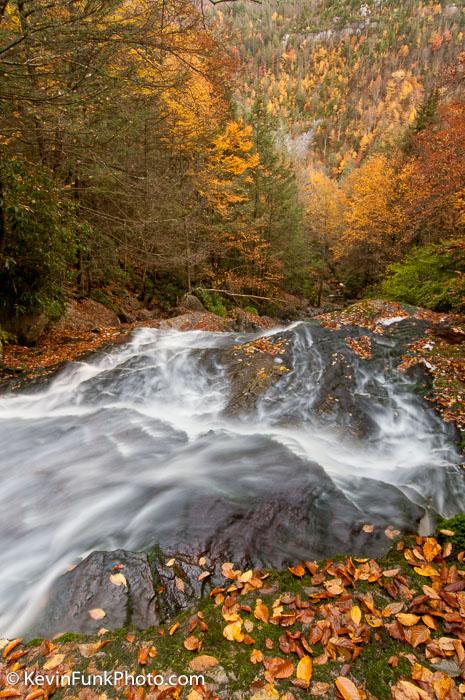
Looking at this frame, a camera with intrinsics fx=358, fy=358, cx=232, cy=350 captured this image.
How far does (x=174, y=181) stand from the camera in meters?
11.1

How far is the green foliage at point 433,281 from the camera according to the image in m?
10.1

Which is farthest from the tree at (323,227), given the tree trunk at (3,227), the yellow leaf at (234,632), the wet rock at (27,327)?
the yellow leaf at (234,632)

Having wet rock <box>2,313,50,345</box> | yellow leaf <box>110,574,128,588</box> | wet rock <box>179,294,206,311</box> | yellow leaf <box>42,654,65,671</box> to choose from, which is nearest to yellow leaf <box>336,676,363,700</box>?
yellow leaf <box>110,574,128,588</box>

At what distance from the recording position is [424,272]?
1253 centimetres

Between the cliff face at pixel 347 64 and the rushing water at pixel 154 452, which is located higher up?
the cliff face at pixel 347 64

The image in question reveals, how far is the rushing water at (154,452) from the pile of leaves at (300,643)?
81 centimetres

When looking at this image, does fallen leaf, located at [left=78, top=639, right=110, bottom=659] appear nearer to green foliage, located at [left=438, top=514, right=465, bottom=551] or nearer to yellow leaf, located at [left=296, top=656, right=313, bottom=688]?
yellow leaf, located at [left=296, top=656, right=313, bottom=688]

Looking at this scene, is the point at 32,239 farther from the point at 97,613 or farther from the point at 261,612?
the point at 261,612

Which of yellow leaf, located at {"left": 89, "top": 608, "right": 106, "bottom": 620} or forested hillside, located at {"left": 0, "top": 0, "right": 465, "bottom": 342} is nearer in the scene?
yellow leaf, located at {"left": 89, "top": 608, "right": 106, "bottom": 620}

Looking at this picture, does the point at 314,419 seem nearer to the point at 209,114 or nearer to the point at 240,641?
the point at 240,641

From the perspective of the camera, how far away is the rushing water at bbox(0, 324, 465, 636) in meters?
3.65

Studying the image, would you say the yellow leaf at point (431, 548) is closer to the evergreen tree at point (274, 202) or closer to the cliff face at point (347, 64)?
the evergreen tree at point (274, 202)

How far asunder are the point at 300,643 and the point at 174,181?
11520mm

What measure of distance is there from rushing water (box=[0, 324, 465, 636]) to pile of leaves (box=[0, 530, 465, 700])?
2.67 ft
